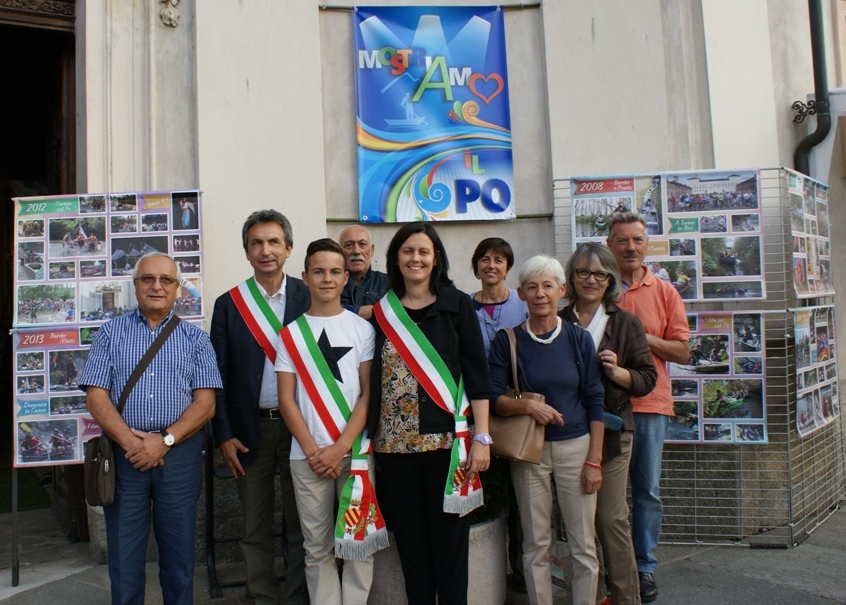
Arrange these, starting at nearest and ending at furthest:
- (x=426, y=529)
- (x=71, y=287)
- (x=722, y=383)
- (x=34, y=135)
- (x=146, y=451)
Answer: (x=146, y=451), (x=426, y=529), (x=71, y=287), (x=722, y=383), (x=34, y=135)

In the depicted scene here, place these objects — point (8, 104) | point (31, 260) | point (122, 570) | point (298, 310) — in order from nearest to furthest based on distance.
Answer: point (122, 570) < point (298, 310) < point (31, 260) < point (8, 104)

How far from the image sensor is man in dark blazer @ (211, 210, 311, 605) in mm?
3512

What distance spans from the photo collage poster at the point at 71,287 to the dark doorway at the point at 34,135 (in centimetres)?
24

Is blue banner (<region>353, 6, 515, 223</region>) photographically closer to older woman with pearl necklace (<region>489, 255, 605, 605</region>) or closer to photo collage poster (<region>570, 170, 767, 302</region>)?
photo collage poster (<region>570, 170, 767, 302</region>)

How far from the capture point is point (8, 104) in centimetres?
884

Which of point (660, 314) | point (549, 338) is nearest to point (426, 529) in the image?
point (549, 338)

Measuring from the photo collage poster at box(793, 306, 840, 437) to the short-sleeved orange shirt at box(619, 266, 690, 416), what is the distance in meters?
1.43

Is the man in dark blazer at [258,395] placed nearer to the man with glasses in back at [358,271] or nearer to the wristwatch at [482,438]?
the man with glasses in back at [358,271]

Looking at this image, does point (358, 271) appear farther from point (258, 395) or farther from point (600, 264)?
point (600, 264)

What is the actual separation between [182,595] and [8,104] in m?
7.93

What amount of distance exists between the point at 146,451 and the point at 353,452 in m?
0.91

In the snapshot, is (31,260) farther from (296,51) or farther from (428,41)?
(428,41)

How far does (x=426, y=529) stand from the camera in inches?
126

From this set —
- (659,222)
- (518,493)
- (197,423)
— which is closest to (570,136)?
(659,222)
